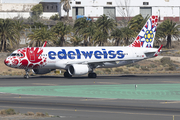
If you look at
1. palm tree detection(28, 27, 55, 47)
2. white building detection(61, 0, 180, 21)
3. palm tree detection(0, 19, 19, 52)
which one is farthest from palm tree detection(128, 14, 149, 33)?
white building detection(61, 0, 180, 21)

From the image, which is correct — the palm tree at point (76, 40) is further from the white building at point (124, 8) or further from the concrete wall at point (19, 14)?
the concrete wall at point (19, 14)

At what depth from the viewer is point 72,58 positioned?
1736 inches

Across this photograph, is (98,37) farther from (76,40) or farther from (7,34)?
(7,34)

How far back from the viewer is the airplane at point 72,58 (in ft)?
138

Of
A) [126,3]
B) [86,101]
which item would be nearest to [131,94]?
[86,101]

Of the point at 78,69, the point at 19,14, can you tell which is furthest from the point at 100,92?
the point at 19,14

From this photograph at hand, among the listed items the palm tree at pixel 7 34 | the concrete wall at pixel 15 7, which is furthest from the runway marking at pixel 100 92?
the concrete wall at pixel 15 7

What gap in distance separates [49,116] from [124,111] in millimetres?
4425

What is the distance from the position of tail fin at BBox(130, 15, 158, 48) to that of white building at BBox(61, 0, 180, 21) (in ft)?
275

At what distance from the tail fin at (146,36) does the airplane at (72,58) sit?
1166 millimetres

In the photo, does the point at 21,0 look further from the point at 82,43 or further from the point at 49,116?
the point at 49,116

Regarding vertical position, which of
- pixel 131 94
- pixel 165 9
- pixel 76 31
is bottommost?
pixel 131 94

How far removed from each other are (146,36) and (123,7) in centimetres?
8533

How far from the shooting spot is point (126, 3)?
438ft
